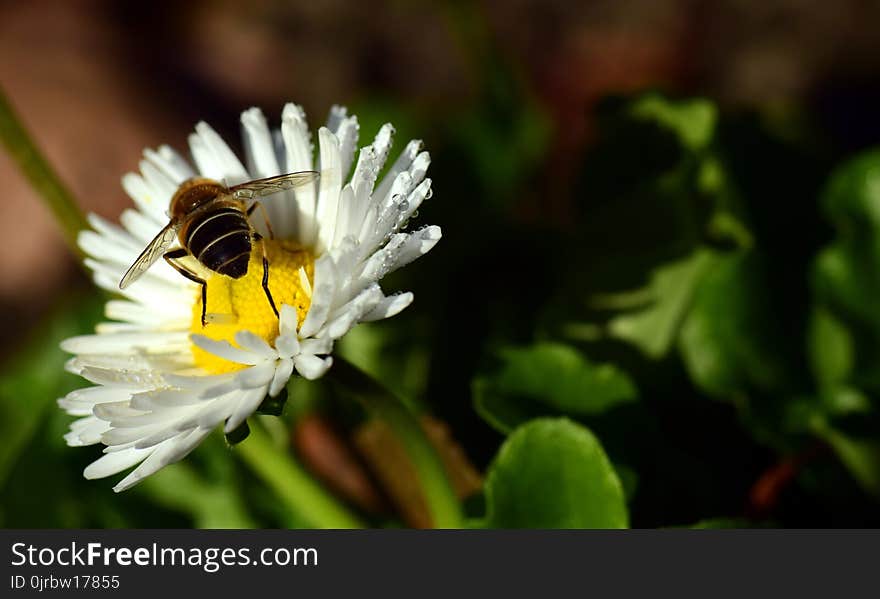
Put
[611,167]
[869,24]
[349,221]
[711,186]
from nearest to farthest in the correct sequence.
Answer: [349,221], [711,186], [611,167], [869,24]

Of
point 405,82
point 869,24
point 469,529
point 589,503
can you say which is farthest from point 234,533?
point 869,24

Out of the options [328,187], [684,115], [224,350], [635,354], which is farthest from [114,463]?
[684,115]

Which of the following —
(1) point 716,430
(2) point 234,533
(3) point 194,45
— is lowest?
(1) point 716,430

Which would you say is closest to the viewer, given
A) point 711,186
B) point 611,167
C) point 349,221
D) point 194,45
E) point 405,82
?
point 349,221

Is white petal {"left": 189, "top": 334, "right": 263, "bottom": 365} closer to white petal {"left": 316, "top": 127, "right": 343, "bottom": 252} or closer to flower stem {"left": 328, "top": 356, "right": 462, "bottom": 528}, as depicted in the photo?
flower stem {"left": 328, "top": 356, "right": 462, "bottom": 528}

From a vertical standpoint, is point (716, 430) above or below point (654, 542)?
below

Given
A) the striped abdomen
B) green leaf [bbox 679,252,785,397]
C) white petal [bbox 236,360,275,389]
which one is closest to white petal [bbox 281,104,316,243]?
the striped abdomen

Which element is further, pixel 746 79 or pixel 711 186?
pixel 746 79

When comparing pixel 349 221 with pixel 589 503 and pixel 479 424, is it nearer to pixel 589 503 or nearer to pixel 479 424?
pixel 589 503
